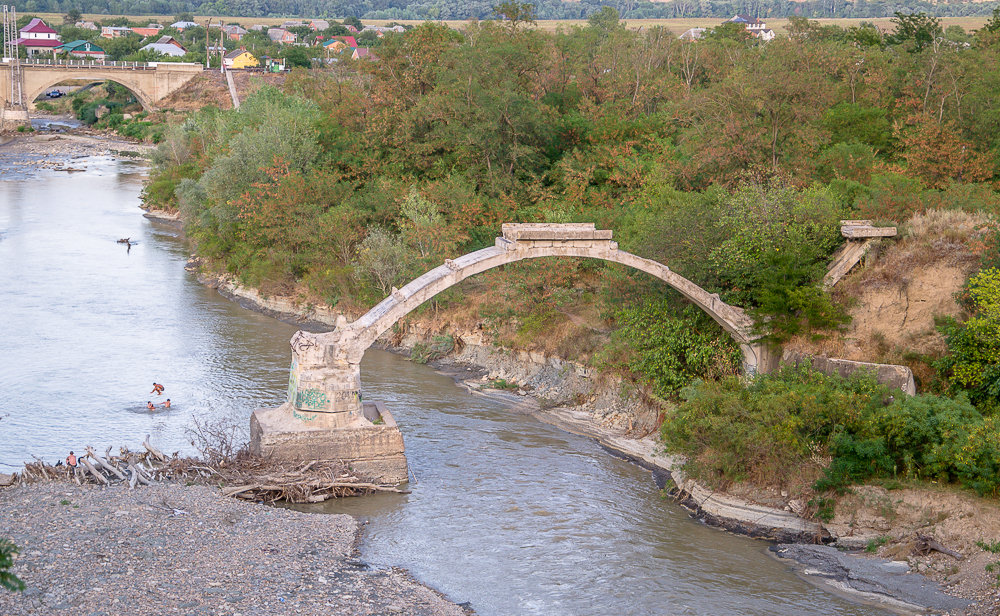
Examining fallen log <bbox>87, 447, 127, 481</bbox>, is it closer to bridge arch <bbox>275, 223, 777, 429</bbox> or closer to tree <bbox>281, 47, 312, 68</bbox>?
bridge arch <bbox>275, 223, 777, 429</bbox>

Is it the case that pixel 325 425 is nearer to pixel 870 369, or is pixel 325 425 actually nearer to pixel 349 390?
pixel 349 390

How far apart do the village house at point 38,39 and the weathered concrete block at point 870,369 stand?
172 meters

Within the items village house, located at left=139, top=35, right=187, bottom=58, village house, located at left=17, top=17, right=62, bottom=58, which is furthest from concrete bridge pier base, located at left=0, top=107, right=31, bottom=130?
village house, located at left=17, top=17, right=62, bottom=58

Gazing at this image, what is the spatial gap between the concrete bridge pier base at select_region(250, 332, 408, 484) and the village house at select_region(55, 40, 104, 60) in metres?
158

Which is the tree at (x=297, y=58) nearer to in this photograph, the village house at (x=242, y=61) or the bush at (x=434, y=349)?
the village house at (x=242, y=61)

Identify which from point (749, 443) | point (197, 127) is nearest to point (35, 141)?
point (197, 127)

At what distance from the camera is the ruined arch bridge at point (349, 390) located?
29062 mm

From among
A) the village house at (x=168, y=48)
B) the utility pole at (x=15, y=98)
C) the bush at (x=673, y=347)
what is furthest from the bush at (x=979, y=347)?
the village house at (x=168, y=48)

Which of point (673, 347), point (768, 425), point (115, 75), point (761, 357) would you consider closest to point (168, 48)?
point (115, 75)

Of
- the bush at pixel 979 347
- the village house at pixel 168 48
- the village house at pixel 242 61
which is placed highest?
the village house at pixel 168 48

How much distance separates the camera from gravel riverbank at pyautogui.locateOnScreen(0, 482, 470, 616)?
67.7 feet

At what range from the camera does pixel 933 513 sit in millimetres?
24875

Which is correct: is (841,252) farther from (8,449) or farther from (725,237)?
(8,449)

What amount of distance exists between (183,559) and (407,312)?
33.2ft
